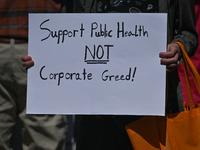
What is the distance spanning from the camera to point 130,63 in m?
0.88

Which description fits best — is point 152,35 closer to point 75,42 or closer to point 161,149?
point 75,42

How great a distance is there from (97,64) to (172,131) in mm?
319

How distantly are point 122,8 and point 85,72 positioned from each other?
0.27m

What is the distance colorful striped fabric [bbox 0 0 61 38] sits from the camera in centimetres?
139

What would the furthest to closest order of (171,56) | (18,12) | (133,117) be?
1. (18,12)
2. (133,117)
3. (171,56)

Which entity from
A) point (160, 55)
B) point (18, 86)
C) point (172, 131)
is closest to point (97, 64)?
point (160, 55)

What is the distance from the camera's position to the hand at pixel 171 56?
2.79 feet

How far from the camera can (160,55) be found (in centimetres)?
86

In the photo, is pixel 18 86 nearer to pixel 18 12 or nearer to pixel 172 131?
pixel 18 12

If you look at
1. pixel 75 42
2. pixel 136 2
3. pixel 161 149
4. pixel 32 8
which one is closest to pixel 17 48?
pixel 32 8

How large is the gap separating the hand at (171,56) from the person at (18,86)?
75cm

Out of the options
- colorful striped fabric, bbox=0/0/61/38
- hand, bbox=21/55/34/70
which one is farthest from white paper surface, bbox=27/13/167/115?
colorful striped fabric, bbox=0/0/61/38

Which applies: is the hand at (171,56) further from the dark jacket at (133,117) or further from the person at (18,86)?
the person at (18,86)

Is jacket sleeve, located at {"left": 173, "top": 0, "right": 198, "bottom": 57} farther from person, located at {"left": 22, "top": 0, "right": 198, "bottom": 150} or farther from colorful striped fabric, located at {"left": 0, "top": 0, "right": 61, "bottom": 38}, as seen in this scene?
colorful striped fabric, located at {"left": 0, "top": 0, "right": 61, "bottom": 38}
